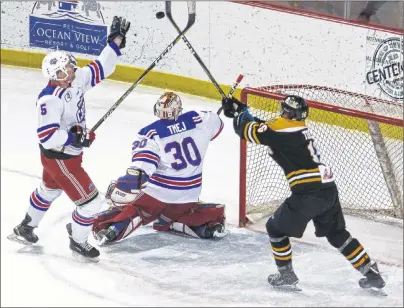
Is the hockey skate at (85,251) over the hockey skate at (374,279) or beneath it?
beneath

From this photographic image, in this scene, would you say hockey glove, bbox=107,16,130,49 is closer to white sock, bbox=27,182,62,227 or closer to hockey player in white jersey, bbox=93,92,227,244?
hockey player in white jersey, bbox=93,92,227,244

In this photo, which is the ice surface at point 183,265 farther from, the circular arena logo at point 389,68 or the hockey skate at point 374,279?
the circular arena logo at point 389,68

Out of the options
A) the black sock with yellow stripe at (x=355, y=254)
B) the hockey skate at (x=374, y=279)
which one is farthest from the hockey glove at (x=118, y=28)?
the hockey skate at (x=374, y=279)

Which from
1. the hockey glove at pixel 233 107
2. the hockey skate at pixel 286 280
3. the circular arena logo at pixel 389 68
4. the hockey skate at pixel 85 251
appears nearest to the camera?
the hockey skate at pixel 286 280

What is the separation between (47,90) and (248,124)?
0.86 meters

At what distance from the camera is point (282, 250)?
512cm

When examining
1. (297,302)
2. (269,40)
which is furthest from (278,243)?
(269,40)

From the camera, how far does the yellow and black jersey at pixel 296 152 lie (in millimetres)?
5043

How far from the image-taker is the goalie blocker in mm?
5668

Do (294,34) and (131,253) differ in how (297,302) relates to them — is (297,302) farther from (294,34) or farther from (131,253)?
(294,34)

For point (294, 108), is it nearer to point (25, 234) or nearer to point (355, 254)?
point (355, 254)

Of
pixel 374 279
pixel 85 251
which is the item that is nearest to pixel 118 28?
pixel 85 251

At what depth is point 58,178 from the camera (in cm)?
544

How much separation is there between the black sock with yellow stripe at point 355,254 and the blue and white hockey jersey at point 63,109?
1210 mm
